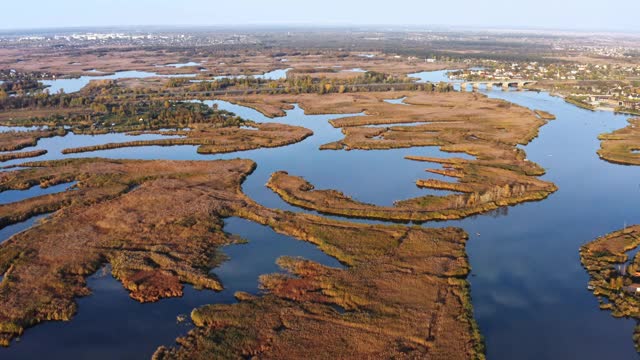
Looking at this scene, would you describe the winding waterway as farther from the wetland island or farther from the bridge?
the bridge

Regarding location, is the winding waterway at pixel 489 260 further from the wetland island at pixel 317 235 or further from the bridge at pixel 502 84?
the bridge at pixel 502 84

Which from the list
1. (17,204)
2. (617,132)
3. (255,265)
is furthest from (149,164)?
(617,132)

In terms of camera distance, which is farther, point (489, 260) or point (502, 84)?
point (502, 84)

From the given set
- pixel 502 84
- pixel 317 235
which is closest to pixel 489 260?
pixel 317 235

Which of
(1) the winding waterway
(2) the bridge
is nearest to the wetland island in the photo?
(1) the winding waterway

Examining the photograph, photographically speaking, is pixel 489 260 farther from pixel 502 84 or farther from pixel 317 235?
pixel 502 84
